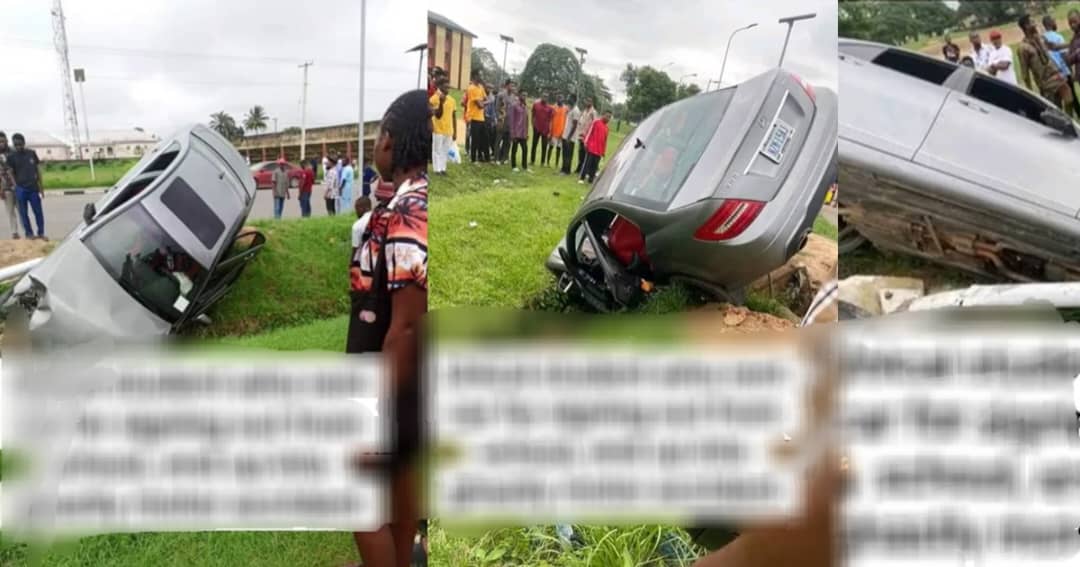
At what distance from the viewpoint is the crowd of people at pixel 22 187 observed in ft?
8.17

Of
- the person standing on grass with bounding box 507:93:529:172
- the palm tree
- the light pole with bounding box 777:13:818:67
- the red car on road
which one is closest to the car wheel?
the light pole with bounding box 777:13:818:67

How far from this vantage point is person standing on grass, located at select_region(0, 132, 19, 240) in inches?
97.5

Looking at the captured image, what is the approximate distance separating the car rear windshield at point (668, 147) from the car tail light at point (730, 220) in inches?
5.3

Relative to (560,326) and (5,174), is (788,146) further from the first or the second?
(5,174)

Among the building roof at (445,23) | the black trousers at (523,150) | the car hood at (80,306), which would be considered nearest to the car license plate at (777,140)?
the black trousers at (523,150)

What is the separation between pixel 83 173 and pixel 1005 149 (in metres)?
2.83

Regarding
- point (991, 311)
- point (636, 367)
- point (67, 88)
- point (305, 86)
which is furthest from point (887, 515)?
point (67, 88)

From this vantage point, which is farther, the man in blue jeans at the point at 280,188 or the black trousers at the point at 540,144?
the man in blue jeans at the point at 280,188

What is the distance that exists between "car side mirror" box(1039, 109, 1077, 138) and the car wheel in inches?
22.2

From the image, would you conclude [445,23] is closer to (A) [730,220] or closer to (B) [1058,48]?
(A) [730,220]

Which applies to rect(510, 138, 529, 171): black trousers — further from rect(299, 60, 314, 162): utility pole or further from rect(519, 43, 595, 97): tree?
rect(299, 60, 314, 162): utility pole

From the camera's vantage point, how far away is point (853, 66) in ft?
6.56

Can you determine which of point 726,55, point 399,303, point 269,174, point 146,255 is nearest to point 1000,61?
point 726,55

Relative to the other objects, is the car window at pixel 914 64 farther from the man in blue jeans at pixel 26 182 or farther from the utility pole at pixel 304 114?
the man in blue jeans at pixel 26 182
